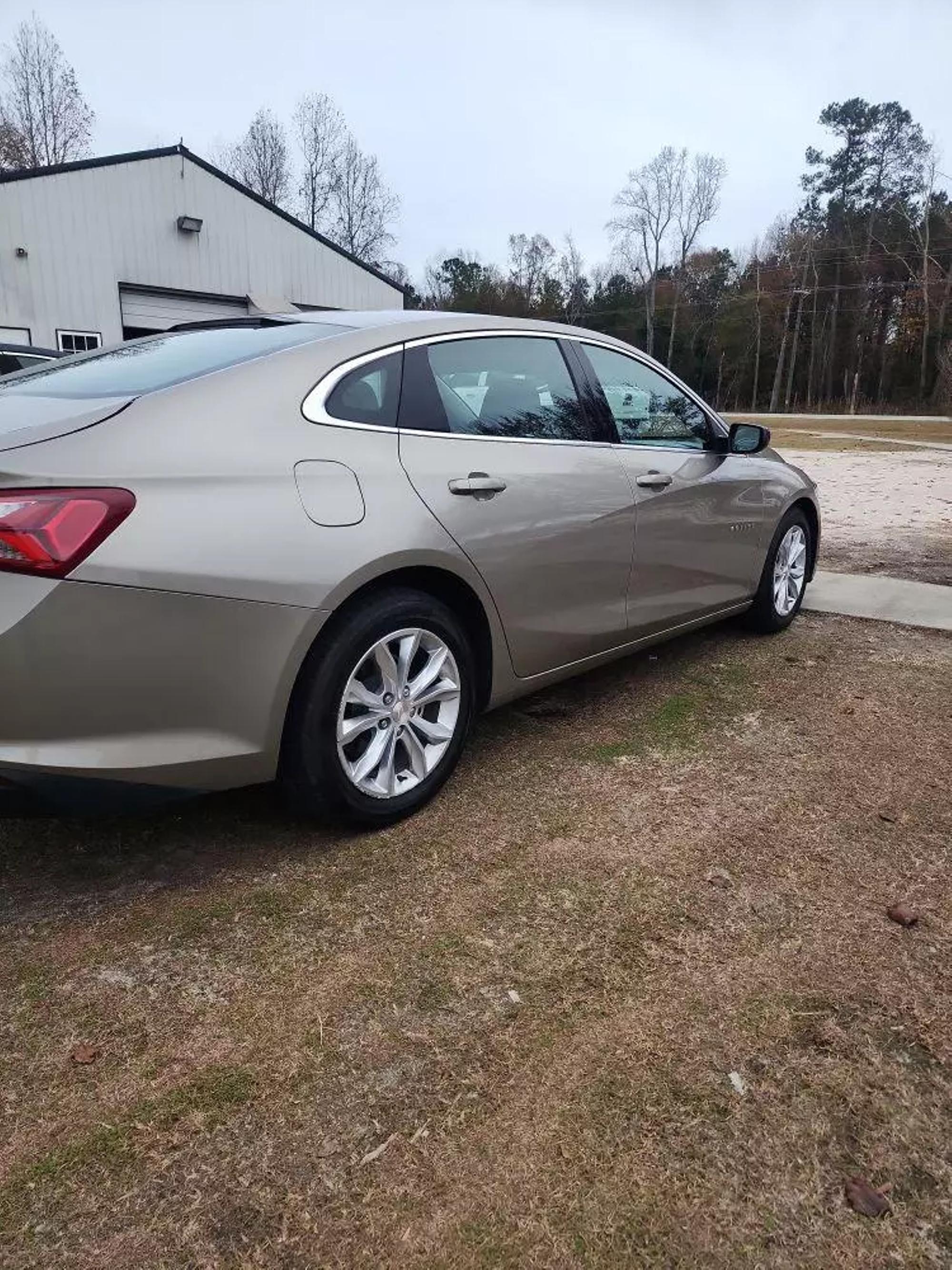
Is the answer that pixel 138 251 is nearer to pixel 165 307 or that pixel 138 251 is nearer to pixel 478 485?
pixel 165 307

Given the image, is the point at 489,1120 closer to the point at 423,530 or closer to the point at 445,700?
the point at 445,700

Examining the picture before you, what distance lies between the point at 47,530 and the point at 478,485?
1314 millimetres

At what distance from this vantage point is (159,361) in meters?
2.70

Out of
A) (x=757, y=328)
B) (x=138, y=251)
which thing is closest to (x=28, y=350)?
(x=138, y=251)

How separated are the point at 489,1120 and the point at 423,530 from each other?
1554mm

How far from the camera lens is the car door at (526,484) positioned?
110 inches

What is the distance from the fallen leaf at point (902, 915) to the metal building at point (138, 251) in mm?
16109

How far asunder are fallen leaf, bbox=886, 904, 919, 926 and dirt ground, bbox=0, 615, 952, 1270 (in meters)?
0.02

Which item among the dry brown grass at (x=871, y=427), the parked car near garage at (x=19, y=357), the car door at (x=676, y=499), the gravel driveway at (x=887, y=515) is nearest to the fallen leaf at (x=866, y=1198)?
the car door at (x=676, y=499)

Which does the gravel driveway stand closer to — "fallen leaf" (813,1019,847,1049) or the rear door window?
the rear door window

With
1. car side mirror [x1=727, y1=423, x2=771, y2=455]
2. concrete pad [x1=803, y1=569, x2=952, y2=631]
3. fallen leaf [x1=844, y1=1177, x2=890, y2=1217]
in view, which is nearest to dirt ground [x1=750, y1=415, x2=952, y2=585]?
concrete pad [x1=803, y1=569, x2=952, y2=631]

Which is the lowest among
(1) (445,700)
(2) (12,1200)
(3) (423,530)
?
(2) (12,1200)

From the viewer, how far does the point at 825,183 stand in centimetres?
5938

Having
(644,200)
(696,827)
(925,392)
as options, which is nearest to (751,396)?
(925,392)
